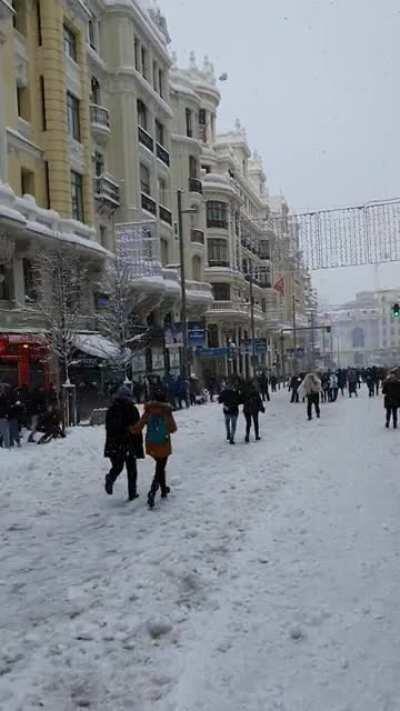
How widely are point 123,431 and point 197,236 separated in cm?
Result: 3873

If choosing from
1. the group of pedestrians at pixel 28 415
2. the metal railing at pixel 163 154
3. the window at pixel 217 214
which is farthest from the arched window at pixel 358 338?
the group of pedestrians at pixel 28 415

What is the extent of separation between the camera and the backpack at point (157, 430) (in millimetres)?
9445

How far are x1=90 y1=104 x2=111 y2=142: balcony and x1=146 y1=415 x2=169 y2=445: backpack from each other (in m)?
24.2

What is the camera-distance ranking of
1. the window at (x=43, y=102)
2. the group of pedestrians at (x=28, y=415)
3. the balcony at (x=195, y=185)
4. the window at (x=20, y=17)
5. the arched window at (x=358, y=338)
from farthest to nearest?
1. the arched window at (x=358, y=338)
2. the balcony at (x=195, y=185)
3. the window at (x=43, y=102)
4. the window at (x=20, y=17)
5. the group of pedestrians at (x=28, y=415)

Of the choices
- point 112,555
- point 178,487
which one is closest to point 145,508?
point 178,487

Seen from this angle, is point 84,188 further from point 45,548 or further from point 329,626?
point 329,626

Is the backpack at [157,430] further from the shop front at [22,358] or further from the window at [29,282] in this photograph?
the window at [29,282]

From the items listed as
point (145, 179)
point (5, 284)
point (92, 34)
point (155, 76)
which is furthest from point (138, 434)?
point (155, 76)

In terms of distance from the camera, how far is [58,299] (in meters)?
21.4

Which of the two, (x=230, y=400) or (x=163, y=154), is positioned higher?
(x=163, y=154)

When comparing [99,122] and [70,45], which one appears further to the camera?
[99,122]

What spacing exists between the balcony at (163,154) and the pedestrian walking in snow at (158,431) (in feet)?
104

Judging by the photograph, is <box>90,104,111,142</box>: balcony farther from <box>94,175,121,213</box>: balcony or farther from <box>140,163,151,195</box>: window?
<box>140,163,151,195</box>: window

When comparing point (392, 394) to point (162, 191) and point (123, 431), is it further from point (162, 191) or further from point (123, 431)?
point (162, 191)
